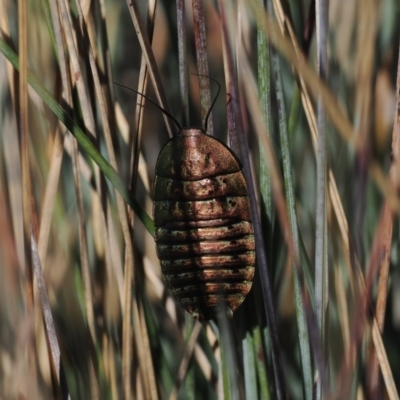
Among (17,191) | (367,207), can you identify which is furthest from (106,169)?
(367,207)

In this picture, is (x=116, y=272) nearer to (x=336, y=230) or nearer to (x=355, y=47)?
(x=336, y=230)

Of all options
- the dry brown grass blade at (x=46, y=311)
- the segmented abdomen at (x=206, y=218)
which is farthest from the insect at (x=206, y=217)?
the dry brown grass blade at (x=46, y=311)

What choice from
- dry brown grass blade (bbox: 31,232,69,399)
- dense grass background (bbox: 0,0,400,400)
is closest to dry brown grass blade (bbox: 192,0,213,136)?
dense grass background (bbox: 0,0,400,400)

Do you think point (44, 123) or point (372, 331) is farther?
point (44, 123)

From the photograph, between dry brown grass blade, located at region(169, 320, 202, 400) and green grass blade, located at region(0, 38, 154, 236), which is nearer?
green grass blade, located at region(0, 38, 154, 236)

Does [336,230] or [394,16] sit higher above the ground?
[394,16]

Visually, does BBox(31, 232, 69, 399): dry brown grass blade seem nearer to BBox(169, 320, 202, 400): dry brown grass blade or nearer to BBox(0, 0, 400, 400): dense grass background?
BBox(0, 0, 400, 400): dense grass background

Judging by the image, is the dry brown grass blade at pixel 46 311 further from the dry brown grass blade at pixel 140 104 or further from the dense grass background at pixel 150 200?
the dry brown grass blade at pixel 140 104
